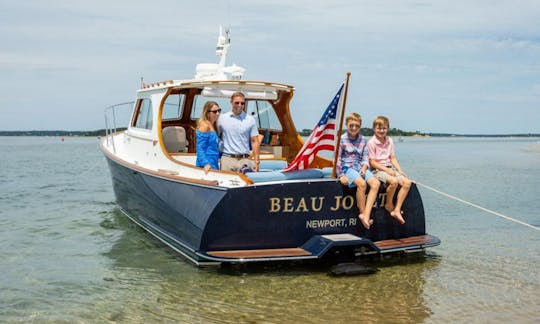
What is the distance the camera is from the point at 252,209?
296 inches

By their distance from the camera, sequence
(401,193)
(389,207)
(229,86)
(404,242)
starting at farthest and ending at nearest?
1. (229,86)
2. (404,242)
3. (389,207)
4. (401,193)

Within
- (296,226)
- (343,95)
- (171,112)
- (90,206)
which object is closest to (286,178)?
(296,226)

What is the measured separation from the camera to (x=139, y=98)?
1175 centimetres

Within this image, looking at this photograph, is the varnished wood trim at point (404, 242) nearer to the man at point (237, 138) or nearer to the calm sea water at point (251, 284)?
the calm sea water at point (251, 284)

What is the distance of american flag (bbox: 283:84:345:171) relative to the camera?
786 cm

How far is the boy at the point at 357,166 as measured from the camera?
780 cm

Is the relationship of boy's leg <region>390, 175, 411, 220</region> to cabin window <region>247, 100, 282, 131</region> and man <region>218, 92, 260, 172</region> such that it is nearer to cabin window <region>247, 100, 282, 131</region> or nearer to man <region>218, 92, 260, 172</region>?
man <region>218, 92, 260, 172</region>

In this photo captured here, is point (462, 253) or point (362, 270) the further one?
point (462, 253)

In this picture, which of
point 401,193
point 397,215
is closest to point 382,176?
point 401,193

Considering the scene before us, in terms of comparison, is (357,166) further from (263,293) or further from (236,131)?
(263,293)

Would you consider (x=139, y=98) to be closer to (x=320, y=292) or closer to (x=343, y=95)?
(x=343, y=95)

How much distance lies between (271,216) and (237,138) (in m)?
1.55

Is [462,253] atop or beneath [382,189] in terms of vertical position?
beneath

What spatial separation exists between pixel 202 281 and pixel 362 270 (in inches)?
85.8
